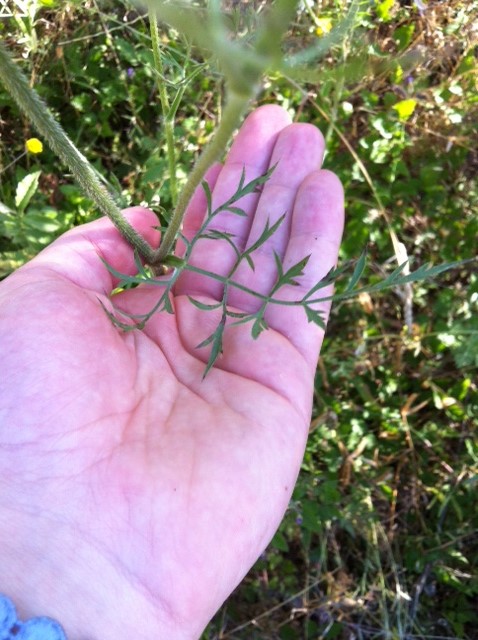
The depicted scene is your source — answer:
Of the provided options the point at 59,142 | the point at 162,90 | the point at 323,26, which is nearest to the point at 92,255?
the point at 59,142

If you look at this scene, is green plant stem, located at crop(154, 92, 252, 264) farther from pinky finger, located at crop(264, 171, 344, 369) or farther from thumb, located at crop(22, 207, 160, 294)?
pinky finger, located at crop(264, 171, 344, 369)

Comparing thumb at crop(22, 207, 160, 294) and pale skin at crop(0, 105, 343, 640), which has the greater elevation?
thumb at crop(22, 207, 160, 294)

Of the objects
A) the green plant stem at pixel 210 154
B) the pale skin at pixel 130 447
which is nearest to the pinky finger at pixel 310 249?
the pale skin at pixel 130 447

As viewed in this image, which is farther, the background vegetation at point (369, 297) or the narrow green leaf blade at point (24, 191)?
the background vegetation at point (369, 297)

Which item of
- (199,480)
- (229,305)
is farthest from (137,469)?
(229,305)

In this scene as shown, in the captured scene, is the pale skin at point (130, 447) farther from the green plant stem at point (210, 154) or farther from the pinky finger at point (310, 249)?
the green plant stem at point (210, 154)

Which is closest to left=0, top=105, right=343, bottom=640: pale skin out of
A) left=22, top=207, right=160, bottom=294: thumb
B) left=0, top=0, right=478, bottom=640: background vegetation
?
left=22, top=207, right=160, bottom=294: thumb
